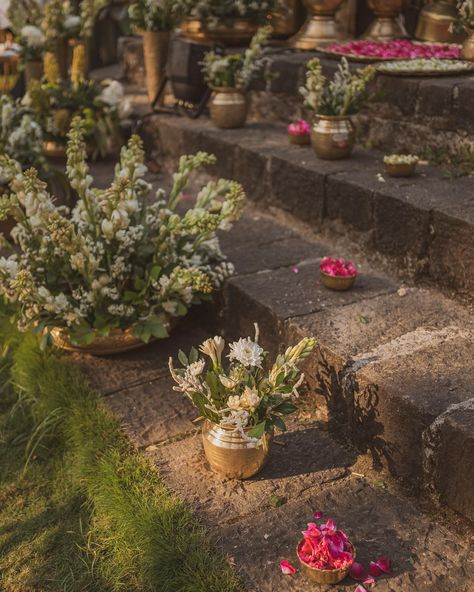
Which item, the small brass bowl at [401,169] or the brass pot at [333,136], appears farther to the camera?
the brass pot at [333,136]

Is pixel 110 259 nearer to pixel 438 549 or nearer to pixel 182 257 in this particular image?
pixel 182 257

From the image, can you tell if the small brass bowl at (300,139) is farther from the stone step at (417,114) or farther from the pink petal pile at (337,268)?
the pink petal pile at (337,268)

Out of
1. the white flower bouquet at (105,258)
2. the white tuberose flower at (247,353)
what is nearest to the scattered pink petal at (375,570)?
the white tuberose flower at (247,353)

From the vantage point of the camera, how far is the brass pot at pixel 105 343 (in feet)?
11.6

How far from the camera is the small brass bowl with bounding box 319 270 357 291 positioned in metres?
3.47

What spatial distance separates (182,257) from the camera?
358 cm

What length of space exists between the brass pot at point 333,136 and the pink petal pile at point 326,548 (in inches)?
98.0

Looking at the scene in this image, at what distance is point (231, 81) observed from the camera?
5.27m

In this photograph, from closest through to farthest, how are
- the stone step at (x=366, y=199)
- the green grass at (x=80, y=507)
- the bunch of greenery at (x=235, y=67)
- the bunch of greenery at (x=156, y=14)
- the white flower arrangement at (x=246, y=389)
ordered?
1. the green grass at (x=80, y=507)
2. the white flower arrangement at (x=246, y=389)
3. the stone step at (x=366, y=199)
4. the bunch of greenery at (x=235, y=67)
5. the bunch of greenery at (x=156, y=14)

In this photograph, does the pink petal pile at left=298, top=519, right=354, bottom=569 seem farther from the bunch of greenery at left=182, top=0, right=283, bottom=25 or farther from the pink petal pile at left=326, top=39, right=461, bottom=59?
the bunch of greenery at left=182, top=0, right=283, bottom=25

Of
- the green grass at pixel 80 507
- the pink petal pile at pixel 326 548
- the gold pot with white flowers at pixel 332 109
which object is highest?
the gold pot with white flowers at pixel 332 109

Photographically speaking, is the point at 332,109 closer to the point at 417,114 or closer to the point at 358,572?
the point at 417,114

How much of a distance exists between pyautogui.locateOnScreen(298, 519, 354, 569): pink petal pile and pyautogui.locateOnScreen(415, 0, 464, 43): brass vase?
174 inches

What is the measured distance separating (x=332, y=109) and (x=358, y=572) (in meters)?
2.75
